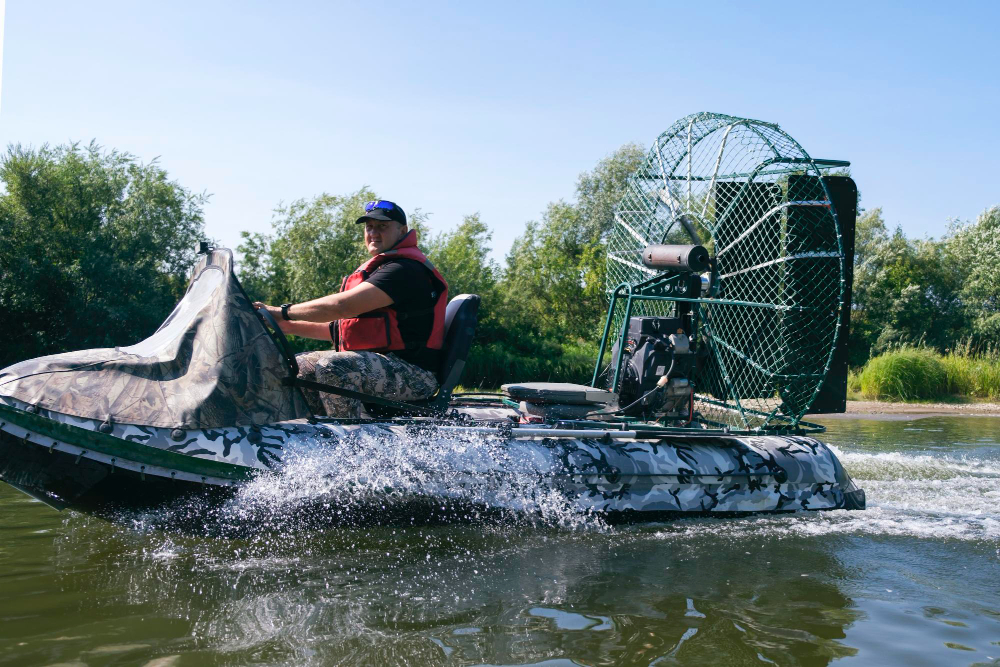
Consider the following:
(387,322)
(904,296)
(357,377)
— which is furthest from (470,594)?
(904,296)

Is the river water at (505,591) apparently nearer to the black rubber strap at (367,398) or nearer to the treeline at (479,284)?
the black rubber strap at (367,398)

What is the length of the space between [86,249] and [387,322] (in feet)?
50.1

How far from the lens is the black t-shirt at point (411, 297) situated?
16.8 feet

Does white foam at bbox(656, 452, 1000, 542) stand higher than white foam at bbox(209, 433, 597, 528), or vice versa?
white foam at bbox(209, 433, 597, 528)

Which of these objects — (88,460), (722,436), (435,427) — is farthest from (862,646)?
(88,460)

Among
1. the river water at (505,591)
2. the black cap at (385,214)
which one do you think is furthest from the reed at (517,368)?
the river water at (505,591)

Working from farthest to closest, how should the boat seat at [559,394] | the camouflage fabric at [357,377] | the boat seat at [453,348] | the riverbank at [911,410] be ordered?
1. the riverbank at [911,410]
2. the boat seat at [559,394]
3. the boat seat at [453,348]
4. the camouflage fabric at [357,377]

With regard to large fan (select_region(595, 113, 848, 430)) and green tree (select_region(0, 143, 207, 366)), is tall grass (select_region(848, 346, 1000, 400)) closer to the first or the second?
large fan (select_region(595, 113, 848, 430))

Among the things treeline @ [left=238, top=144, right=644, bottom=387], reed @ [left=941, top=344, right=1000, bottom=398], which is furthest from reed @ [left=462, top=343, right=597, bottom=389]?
reed @ [left=941, top=344, right=1000, bottom=398]

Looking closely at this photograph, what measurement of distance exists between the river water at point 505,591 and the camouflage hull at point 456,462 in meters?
0.19

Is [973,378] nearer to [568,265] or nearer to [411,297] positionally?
[411,297]

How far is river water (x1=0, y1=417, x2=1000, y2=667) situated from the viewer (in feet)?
11.2

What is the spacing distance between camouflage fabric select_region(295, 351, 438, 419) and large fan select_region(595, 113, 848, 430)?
1852mm

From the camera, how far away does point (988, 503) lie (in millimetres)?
6562
